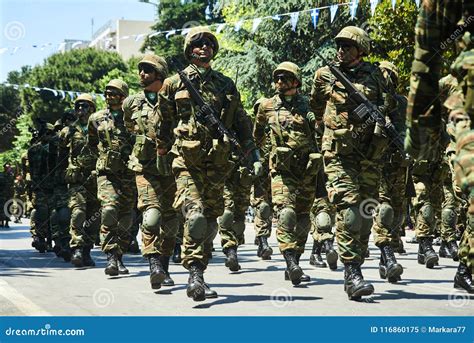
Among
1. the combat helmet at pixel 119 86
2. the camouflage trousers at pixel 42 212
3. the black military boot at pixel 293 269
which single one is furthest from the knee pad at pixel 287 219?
the camouflage trousers at pixel 42 212

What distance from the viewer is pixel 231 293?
320 inches

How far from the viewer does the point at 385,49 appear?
72.2 feet

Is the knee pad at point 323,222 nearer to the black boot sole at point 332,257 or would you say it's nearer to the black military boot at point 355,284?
the black boot sole at point 332,257

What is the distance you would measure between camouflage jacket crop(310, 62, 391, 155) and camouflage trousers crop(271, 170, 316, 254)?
42.5 inches

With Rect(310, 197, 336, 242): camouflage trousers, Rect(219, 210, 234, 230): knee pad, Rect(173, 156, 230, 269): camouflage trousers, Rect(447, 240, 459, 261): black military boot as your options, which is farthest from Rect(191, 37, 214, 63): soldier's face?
Rect(447, 240, 459, 261): black military boot

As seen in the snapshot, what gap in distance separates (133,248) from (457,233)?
4779 mm

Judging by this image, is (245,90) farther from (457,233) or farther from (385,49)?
(457,233)

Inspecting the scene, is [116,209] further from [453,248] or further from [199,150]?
[453,248]

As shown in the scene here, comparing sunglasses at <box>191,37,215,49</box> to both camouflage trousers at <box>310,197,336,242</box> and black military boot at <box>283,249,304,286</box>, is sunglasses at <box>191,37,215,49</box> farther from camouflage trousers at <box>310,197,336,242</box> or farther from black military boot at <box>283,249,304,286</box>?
camouflage trousers at <box>310,197,336,242</box>

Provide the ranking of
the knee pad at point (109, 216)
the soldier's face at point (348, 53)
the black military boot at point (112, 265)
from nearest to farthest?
the soldier's face at point (348, 53) < the black military boot at point (112, 265) < the knee pad at point (109, 216)

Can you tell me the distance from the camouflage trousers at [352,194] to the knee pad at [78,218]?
15.1 feet

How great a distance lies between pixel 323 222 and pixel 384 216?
55.4 inches

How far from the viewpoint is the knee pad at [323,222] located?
10.5m
